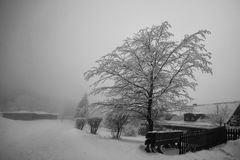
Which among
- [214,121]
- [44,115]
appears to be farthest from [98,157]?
[44,115]

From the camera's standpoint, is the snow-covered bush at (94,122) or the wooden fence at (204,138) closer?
the wooden fence at (204,138)

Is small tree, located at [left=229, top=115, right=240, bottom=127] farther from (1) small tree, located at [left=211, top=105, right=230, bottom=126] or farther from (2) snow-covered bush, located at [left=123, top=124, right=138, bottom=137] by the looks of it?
(2) snow-covered bush, located at [left=123, top=124, right=138, bottom=137]

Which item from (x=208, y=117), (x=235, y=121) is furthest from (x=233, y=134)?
(x=208, y=117)

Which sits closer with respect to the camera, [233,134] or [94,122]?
[233,134]

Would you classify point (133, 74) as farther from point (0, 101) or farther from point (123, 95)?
point (0, 101)

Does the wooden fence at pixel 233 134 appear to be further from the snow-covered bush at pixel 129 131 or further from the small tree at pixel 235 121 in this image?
the small tree at pixel 235 121

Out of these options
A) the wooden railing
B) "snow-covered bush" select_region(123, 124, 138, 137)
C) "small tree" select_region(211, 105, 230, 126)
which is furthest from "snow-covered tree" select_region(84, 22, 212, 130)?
"small tree" select_region(211, 105, 230, 126)

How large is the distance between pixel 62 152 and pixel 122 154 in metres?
2.72

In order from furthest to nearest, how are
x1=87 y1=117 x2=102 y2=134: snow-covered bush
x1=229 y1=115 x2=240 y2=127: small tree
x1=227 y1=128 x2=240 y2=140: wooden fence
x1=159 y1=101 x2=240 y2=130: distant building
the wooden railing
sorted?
x1=159 y1=101 x2=240 y2=130: distant building < x1=229 y1=115 x2=240 y2=127: small tree < x1=87 y1=117 x2=102 y2=134: snow-covered bush < x1=227 y1=128 x2=240 y2=140: wooden fence < the wooden railing

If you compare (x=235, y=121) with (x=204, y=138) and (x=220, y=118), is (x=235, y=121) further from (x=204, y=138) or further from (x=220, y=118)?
(x=204, y=138)

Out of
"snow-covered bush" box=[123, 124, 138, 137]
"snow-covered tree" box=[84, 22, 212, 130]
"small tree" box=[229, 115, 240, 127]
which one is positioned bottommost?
"snow-covered bush" box=[123, 124, 138, 137]

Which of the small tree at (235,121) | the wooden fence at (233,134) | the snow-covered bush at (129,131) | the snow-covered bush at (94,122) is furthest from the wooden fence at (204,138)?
the small tree at (235,121)

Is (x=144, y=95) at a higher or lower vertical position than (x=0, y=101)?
higher

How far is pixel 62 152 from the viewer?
6.20 meters
